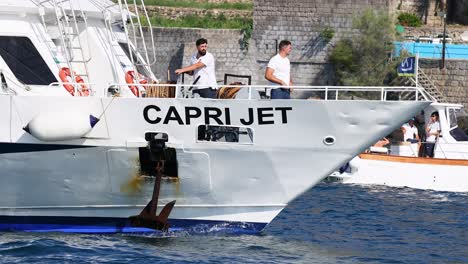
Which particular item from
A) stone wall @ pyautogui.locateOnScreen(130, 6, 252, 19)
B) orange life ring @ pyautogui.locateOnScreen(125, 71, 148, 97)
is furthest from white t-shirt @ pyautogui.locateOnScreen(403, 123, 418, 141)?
stone wall @ pyautogui.locateOnScreen(130, 6, 252, 19)

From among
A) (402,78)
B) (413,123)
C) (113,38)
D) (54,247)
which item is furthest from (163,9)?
(54,247)

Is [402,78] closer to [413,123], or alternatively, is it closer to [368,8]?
[368,8]

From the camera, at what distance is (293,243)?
19.7 m

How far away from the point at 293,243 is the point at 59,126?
12.4 ft

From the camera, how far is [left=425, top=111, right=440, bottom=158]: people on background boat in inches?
1209

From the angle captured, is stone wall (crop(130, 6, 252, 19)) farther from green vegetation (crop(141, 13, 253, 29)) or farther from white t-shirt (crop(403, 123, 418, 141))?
white t-shirt (crop(403, 123, 418, 141))

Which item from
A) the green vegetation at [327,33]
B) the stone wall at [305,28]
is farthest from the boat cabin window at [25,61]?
the green vegetation at [327,33]

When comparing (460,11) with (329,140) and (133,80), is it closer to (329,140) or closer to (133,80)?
(133,80)

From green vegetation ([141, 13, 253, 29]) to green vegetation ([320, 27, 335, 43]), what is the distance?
12.2 ft

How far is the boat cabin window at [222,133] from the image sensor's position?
61.9 feet

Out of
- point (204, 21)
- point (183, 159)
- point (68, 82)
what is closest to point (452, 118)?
point (183, 159)

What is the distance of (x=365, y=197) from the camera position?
27.7 metres

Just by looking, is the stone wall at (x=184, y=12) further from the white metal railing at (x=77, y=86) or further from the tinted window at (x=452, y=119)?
the white metal railing at (x=77, y=86)

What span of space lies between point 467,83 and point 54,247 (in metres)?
29.9
